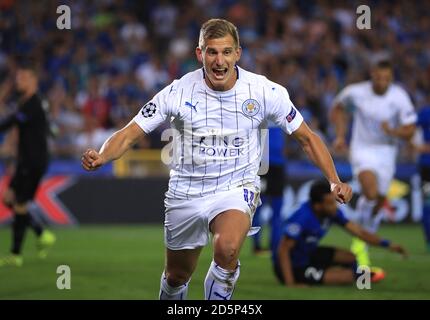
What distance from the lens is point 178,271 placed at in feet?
24.1

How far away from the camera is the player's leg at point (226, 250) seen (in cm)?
676

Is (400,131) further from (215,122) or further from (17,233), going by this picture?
(215,122)

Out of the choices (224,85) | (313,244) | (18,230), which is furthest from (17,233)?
(224,85)

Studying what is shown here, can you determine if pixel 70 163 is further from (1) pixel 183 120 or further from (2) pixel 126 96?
(1) pixel 183 120

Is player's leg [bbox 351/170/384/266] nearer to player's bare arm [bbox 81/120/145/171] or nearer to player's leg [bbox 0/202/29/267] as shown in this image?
player's leg [bbox 0/202/29/267]

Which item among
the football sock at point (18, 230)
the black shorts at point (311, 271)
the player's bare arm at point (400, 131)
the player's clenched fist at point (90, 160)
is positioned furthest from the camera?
the player's bare arm at point (400, 131)

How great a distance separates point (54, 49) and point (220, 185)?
14737 millimetres

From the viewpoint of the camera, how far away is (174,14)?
75.8ft

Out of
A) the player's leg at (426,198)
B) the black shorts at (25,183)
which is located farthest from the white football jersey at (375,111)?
the black shorts at (25,183)

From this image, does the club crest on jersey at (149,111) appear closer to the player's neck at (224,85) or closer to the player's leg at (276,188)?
the player's neck at (224,85)

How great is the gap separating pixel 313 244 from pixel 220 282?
3650 mm

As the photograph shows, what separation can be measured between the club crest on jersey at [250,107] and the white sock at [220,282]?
113 cm

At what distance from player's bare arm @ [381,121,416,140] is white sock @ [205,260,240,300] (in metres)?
6.11

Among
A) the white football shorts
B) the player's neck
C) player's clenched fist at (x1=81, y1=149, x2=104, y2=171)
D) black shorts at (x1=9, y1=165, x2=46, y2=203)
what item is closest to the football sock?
black shorts at (x1=9, y1=165, x2=46, y2=203)
